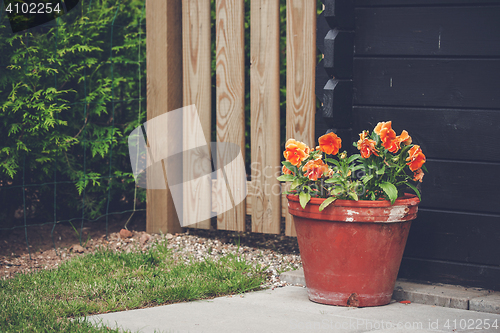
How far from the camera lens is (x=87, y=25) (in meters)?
3.98

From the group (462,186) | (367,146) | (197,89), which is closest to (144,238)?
(197,89)

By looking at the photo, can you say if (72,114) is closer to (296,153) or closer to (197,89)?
(197,89)

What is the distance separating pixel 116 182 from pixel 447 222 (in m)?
2.41

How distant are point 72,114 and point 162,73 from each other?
2.36 ft

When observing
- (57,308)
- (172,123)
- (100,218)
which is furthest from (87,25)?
(57,308)

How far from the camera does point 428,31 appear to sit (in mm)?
2957

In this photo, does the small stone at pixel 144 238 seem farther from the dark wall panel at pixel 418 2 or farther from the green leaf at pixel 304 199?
the dark wall panel at pixel 418 2

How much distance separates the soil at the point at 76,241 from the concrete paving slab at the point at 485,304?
138 centimetres

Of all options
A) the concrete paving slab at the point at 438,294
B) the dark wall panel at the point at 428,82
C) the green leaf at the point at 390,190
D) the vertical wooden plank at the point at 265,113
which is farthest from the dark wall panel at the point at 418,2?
the concrete paving slab at the point at 438,294

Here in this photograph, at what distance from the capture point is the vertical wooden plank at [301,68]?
11.6 ft

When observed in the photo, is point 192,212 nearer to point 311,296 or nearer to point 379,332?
point 311,296

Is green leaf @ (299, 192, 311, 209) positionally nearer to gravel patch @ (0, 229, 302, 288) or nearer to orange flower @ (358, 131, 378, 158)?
orange flower @ (358, 131, 378, 158)

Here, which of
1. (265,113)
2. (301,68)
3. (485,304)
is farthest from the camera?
(265,113)

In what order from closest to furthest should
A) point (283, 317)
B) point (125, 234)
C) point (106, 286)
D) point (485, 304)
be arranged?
point (283, 317), point (485, 304), point (106, 286), point (125, 234)
